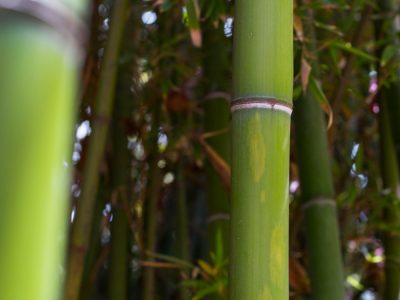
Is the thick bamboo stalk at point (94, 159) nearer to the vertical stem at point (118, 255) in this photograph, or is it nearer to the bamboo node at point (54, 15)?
the vertical stem at point (118, 255)

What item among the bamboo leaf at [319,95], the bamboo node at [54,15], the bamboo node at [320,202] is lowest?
the bamboo node at [54,15]

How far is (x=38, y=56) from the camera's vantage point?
0.33m

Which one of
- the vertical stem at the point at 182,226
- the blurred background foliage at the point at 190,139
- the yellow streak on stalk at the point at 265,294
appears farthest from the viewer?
the vertical stem at the point at 182,226

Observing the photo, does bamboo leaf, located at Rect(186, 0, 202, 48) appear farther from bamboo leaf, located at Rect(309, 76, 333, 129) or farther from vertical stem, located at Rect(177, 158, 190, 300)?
vertical stem, located at Rect(177, 158, 190, 300)

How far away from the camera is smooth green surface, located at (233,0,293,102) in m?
0.55

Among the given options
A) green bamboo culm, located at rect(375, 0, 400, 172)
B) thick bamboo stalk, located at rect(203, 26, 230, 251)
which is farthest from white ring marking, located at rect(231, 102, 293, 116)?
green bamboo culm, located at rect(375, 0, 400, 172)

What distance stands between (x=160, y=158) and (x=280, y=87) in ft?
2.50

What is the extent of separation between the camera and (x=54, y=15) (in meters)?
0.33

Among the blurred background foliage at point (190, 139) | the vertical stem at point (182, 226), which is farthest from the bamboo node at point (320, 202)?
the vertical stem at point (182, 226)

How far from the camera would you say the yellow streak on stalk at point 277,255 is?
0.53 m

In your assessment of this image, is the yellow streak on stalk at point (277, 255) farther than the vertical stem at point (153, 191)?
No

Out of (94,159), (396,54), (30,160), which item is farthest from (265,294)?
(396,54)

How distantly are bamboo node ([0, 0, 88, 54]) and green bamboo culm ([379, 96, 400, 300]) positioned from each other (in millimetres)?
761

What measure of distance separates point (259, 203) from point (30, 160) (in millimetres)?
244
